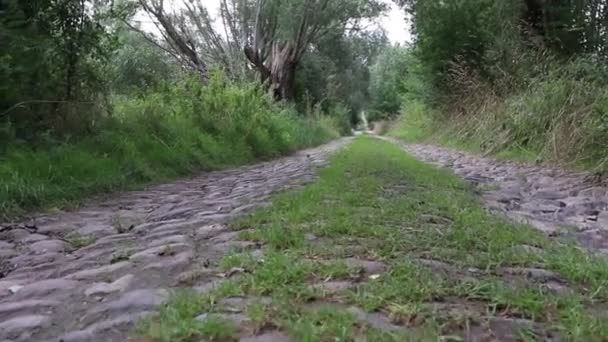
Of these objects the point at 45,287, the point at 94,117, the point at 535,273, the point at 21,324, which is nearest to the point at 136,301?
the point at 21,324

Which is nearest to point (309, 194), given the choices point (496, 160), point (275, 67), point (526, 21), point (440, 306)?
point (440, 306)

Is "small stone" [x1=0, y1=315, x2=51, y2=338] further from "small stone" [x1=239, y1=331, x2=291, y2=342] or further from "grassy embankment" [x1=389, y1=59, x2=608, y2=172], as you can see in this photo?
"grassy embankment" [x1=389, y1=59, x2=608, y2=172]

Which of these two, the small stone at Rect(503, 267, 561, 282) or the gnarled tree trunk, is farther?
the gnarled tree trunk

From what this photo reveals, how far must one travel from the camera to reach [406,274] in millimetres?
2361

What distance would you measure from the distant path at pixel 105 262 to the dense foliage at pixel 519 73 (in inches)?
184

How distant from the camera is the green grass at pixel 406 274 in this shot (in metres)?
1.88

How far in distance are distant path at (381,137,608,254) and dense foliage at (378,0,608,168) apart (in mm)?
507

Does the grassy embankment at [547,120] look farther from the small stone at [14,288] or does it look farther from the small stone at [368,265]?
the small stone at [14,288]

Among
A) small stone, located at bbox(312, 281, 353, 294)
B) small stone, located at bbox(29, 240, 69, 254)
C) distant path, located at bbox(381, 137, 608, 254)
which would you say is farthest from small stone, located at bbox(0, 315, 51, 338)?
distant path, located at bbox(381, 137, 608, 254)

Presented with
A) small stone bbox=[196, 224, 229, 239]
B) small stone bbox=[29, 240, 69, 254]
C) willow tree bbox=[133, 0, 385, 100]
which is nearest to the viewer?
Result: small stone bbox=[29, 240, 69, 254]

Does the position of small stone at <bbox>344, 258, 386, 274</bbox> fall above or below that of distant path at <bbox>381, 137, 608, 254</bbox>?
above

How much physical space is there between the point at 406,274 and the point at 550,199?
3319mm

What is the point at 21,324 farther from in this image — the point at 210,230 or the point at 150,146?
the point at 150,146

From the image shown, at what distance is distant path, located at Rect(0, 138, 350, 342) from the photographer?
7.00 feet
